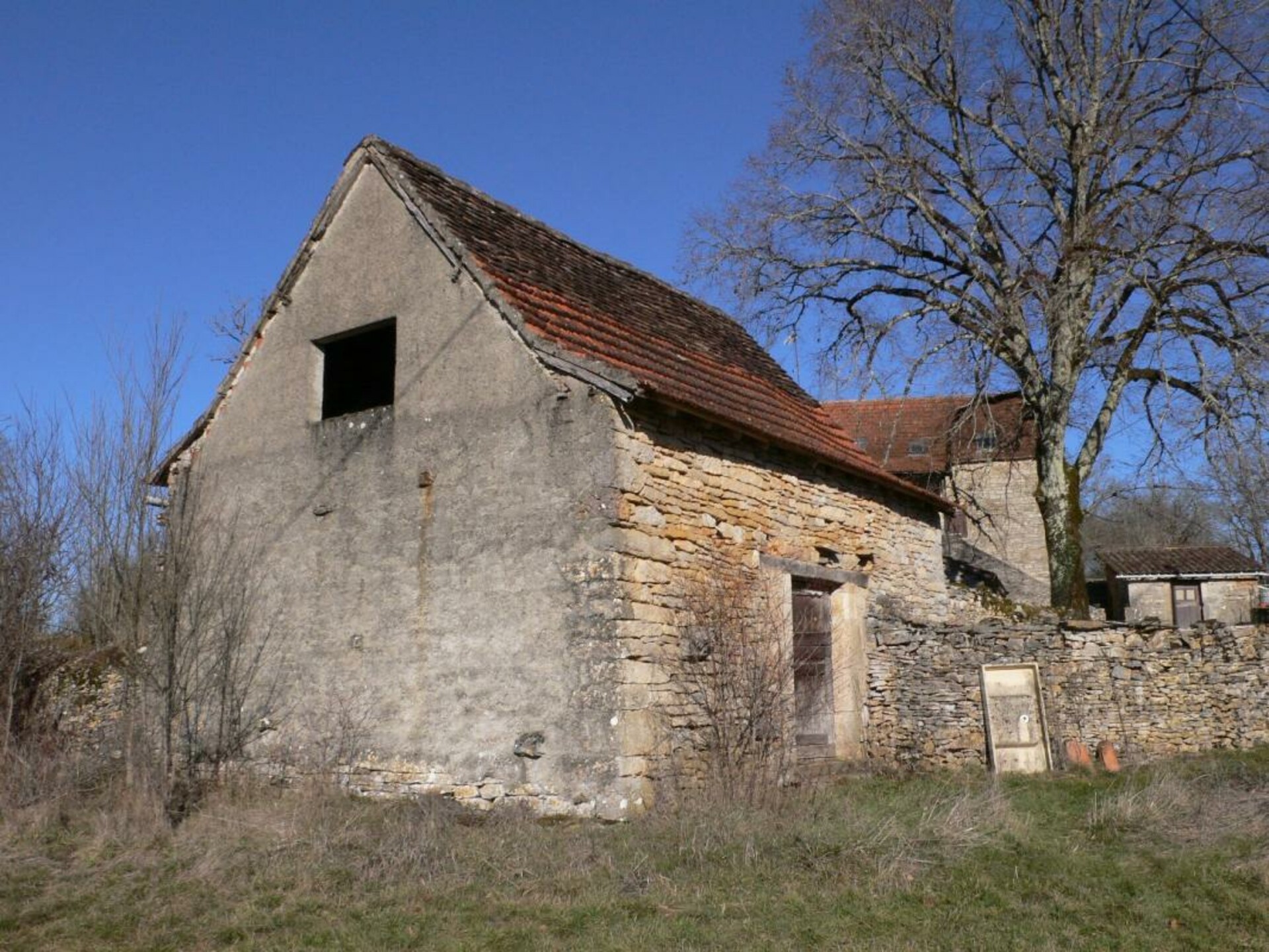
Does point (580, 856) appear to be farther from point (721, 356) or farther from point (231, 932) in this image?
point (721, 356)

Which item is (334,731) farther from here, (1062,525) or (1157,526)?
(1157,526)

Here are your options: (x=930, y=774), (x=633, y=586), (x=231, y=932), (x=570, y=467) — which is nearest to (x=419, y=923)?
(x=231, y=932)

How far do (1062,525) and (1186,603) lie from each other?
56.3 ft

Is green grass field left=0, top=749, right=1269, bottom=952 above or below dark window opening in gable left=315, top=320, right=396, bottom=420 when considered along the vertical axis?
below

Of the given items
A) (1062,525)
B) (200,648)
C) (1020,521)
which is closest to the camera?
(200,648)

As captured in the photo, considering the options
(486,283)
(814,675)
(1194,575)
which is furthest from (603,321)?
(1194,575)

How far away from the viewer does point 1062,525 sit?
16516mm

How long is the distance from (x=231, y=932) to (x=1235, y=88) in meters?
17.1

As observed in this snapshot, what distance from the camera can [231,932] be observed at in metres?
5.83

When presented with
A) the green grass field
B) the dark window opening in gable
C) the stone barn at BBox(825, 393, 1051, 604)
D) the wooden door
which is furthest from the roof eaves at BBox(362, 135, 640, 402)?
the stone barn at BBox(825, 393, 1051, 604)

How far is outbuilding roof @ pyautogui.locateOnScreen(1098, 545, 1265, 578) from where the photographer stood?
3000cm

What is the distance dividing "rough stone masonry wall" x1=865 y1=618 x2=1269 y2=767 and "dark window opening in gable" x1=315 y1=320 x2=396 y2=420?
7045 millimetres

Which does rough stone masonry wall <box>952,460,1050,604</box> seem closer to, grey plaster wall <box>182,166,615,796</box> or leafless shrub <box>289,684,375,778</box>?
grey plaster wall <box>182,166,615,796</box>

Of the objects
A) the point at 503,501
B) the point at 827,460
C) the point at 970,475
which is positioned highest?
the point at 970,475
